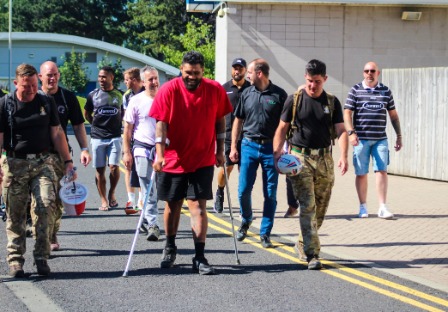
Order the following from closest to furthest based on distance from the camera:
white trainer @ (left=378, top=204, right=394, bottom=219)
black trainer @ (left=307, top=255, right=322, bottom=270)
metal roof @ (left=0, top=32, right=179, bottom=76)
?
black trainer @ (left=307, top=255, right=322, bottom=270)
white trainer @ (left=378, top=204, right=394, bottom=219)
metal roof @ (left=0, top=32, right=179, bottom=76)

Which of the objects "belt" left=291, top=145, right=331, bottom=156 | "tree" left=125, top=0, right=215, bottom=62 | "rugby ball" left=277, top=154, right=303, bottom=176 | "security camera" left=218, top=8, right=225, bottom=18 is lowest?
"rugby ball" left=277, top=154, right=303, bottom=176

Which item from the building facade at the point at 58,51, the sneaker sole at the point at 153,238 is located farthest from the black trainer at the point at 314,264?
the building facade at the point at 58,51

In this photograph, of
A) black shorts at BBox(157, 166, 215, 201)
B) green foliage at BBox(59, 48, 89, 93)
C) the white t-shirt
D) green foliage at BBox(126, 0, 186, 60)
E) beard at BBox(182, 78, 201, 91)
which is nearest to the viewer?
beard at BBox(182, 78, 201, 91)

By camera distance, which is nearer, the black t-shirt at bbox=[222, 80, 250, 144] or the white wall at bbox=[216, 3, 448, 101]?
the black t-shirt at bbox=[222, 80, 250, 144]

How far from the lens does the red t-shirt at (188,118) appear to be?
852 cm

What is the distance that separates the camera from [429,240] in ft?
34.7

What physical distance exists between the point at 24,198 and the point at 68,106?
185 cm

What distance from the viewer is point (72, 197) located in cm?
927

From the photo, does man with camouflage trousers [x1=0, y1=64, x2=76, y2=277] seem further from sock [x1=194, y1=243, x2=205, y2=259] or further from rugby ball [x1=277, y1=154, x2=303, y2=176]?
Answer: rugby ball [x1=277, y1=154, x2=303, y2=176]

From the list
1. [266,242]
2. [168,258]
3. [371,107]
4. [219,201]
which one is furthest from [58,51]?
[168,258]

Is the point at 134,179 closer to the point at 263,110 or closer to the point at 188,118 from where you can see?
the point at 263,110

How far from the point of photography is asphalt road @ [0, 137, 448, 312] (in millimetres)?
7320

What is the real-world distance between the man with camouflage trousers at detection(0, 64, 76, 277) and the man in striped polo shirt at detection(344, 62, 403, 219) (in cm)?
505

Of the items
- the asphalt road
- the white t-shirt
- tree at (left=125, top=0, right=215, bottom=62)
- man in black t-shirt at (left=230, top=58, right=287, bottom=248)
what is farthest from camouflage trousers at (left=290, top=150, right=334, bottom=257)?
tree at (left=125, top=0, right=215, bottom=62)
